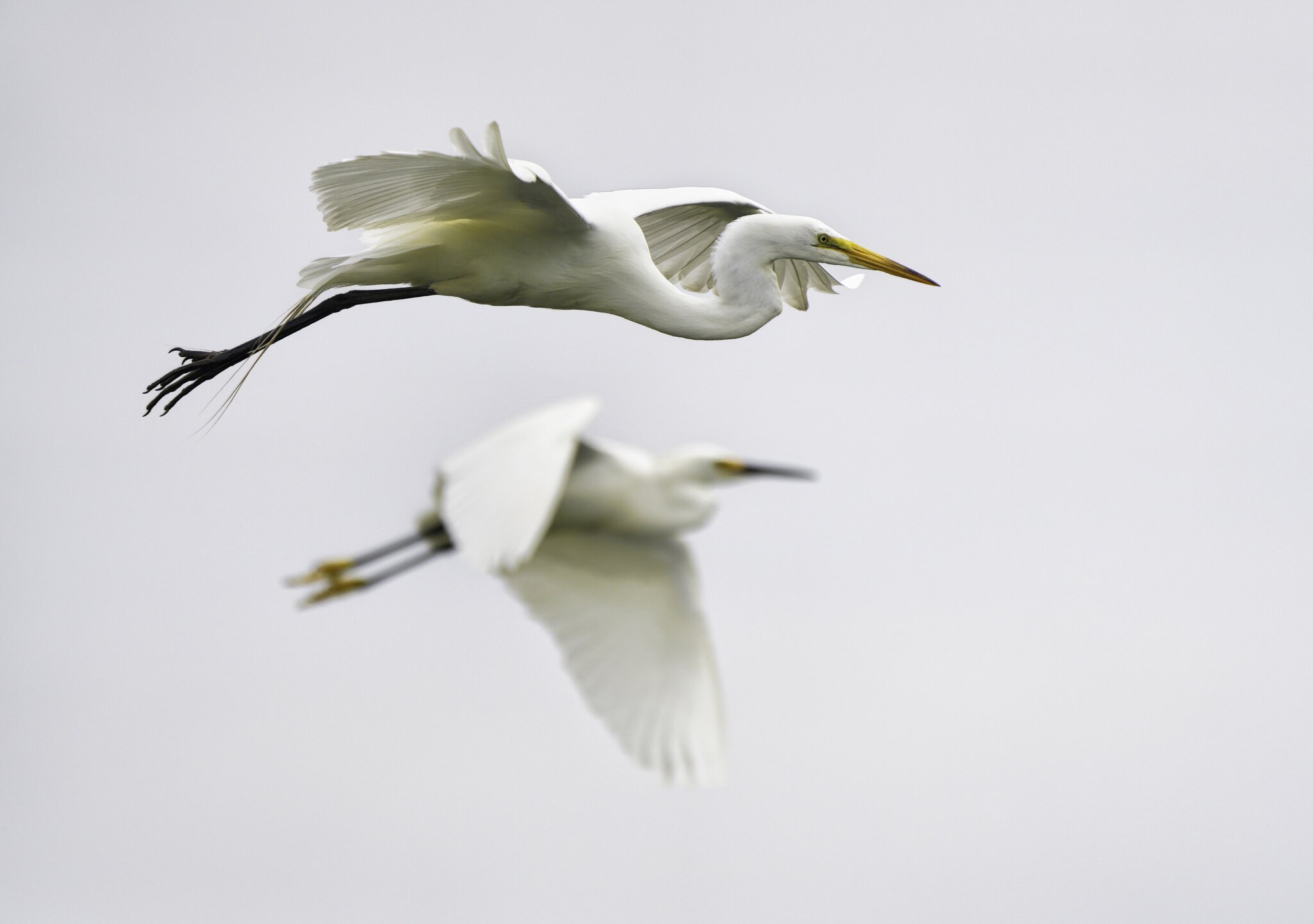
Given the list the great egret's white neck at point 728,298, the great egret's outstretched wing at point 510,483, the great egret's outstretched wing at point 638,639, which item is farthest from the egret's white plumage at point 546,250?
the great egret's outstretched wing at point 638,639

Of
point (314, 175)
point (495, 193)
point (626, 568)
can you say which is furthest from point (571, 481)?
point (314, 175)

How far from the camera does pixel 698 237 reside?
335 inches

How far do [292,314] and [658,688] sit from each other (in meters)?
2.08

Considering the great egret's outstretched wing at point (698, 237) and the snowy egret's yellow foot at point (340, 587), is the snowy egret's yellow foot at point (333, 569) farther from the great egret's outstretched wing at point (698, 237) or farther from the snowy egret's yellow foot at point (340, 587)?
the great egret's outstretched wing at point (698, 237)

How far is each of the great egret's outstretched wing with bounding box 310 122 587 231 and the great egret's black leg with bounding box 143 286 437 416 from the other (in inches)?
21.8

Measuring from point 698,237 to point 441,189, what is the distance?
7.02ft

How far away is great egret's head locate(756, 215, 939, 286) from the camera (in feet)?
24.9

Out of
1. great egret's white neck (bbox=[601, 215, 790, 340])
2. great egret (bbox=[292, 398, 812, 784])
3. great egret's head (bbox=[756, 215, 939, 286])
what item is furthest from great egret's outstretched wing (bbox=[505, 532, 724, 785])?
great egret's head (bbox=[756, 215, 939, 286])

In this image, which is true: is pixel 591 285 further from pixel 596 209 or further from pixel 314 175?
pixel 314 175

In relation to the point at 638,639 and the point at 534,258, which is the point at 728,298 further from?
the point at 638,639

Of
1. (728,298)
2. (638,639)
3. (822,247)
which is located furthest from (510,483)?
(822,247)

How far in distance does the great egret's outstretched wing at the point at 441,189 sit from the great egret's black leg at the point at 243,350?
1.81 feet

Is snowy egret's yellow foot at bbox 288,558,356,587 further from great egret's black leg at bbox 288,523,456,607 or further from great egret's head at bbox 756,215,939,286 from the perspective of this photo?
great egret's head at bbox 756,215,939,286

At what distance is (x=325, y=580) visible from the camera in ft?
25.7
